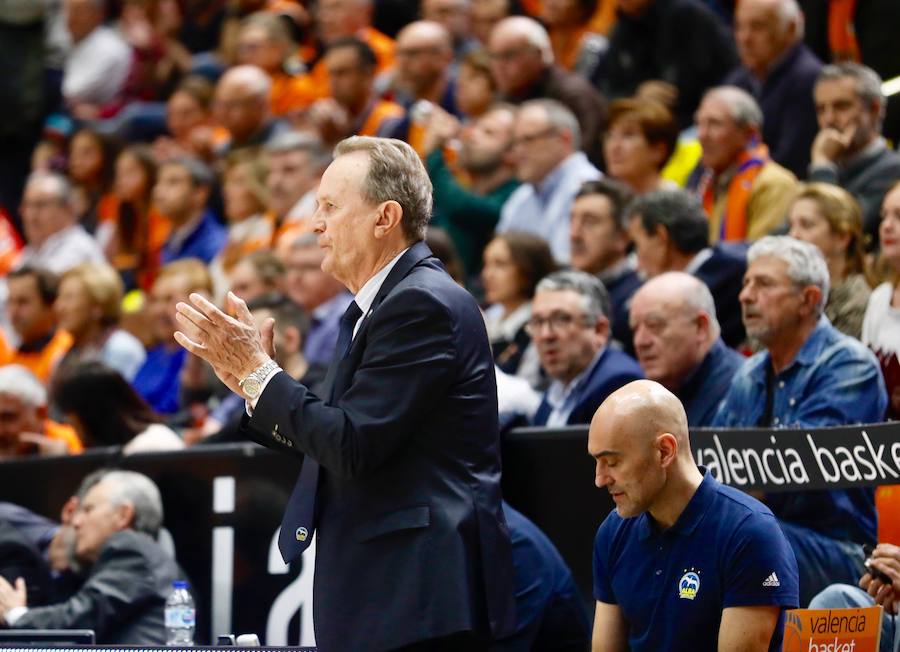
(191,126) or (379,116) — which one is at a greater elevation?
(379,116)

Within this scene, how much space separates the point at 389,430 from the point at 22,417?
14.6 ft

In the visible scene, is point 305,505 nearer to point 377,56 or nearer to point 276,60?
point 377,56

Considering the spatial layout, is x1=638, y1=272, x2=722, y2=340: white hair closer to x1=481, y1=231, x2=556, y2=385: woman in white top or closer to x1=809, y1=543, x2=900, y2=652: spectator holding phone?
x1=481, y1=231, x2=556, y2=385: woman in white top

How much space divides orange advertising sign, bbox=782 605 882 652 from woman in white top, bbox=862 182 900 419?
5.13 feet

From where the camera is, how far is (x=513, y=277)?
7.92 metres

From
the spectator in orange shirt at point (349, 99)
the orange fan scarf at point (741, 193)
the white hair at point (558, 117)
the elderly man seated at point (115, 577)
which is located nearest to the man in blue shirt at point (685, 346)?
the orange fan scarf at point (741, 193)

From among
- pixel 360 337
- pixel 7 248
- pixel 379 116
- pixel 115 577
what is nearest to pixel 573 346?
pixel 115 577

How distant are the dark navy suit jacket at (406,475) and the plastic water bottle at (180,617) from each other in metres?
1.62

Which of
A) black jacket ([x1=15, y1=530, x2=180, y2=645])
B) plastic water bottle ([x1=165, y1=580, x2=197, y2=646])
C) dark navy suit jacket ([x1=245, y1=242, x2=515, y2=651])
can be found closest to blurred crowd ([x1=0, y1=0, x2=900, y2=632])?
black jacket ([x1=15, y1=530, x2=180, y2=645])

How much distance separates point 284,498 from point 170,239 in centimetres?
456

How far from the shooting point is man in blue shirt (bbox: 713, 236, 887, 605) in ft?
18.0

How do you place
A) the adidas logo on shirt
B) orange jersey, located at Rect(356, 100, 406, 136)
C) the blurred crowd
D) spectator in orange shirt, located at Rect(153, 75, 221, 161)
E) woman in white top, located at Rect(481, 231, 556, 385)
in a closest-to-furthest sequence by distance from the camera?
the adidas logo on shirt → the blurred crowd → woman in white top, located at Rect(481, 231, 556, 385) → orange jersey, located at Rect(356, 100, 406, 136) → spectator in orange shirt, located at Rect(153, 75, 221, 161)

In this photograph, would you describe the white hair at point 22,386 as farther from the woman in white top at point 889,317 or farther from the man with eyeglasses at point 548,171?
the woman in white top at point 889,317

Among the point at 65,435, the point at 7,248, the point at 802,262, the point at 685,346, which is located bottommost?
the point at 7,248
